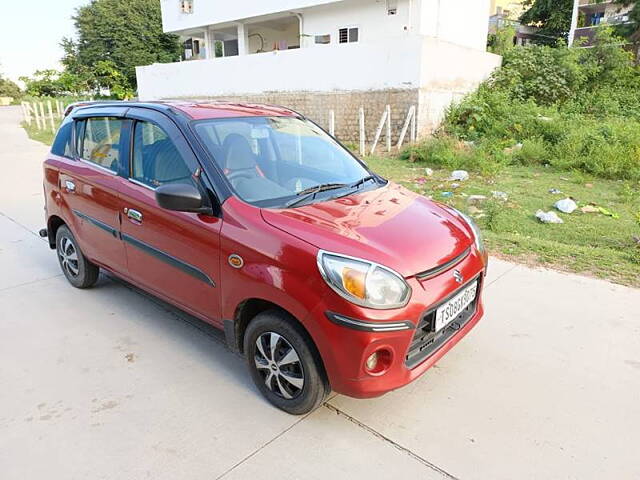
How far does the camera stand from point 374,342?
2.28 metres

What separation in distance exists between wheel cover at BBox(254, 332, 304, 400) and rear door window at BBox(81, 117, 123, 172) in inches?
73.9

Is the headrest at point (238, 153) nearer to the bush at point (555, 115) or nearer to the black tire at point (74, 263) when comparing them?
the black tire at point (74, 263)

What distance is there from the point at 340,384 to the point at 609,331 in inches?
95.2

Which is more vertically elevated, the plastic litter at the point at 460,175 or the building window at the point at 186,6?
the building window at the point at 186,6

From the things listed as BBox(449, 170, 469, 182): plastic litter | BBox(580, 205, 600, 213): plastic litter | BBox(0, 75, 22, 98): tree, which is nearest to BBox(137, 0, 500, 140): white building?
BBox(449, 170, 469, 182): plastic litter

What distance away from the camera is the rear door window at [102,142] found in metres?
3.63

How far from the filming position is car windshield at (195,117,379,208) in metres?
2.96

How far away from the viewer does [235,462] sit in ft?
7.77

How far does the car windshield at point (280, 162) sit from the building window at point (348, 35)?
1501cm

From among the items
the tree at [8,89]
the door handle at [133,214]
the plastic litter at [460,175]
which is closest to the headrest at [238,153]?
the door handle at [133,214]

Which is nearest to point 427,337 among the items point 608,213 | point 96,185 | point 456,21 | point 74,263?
point 96,185

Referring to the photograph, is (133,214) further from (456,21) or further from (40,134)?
(40,134)

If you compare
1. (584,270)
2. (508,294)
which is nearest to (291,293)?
(508,294)

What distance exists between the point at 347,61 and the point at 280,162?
1165 cm
